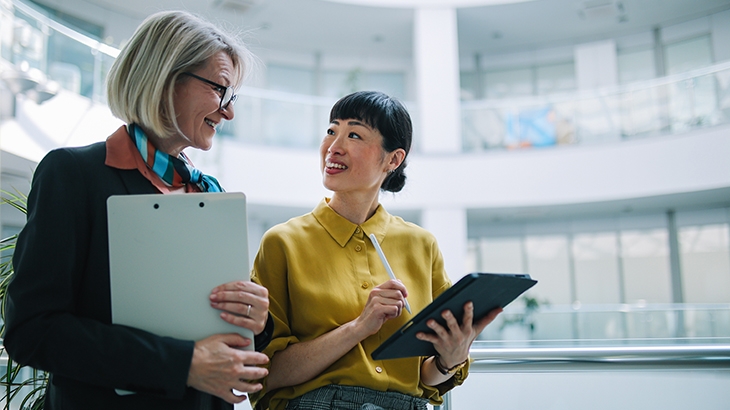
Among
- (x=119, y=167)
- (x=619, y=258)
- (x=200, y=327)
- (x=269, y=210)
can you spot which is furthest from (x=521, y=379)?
(x=619, y=258)

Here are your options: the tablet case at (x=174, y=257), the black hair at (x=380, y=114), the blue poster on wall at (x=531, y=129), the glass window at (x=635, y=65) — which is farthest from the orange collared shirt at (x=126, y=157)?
the glass window at (x=635, y=65)

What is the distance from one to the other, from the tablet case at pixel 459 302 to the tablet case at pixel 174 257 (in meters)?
0.41

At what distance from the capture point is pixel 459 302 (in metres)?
1.42

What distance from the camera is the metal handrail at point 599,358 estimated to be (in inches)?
77.7

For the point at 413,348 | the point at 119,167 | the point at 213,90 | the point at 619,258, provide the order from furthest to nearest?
the point at 619,258
the point at 413,348
the point at 213,90
the point at 119,167

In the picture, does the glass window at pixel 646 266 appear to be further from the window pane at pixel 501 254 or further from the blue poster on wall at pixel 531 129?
the blue poster on wall at pixel 531 129

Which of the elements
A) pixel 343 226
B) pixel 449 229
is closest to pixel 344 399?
pixel 343 226

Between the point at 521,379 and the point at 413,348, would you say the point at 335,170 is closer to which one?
the point at 413,348

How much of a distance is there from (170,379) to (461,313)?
691 mm

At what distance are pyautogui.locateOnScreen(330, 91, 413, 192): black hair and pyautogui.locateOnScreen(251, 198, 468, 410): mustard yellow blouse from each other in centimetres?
24

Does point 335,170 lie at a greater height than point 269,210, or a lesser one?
lesser

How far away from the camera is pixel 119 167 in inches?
49.5

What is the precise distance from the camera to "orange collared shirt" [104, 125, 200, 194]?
4.14ft

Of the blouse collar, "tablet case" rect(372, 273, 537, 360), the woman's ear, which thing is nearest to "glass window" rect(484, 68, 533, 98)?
the woman's ear
